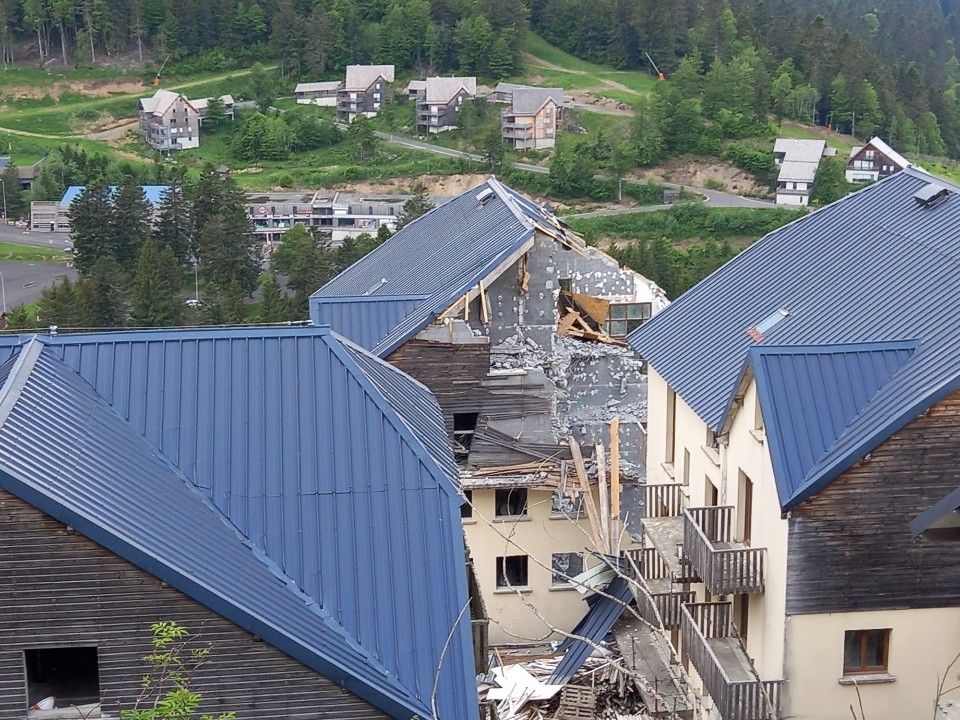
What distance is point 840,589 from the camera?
779 inches

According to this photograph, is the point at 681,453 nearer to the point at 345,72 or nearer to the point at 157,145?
the point at 157,145

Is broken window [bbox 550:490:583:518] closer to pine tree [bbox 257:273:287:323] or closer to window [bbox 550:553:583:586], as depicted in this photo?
window [bbox 550:553:583:586]

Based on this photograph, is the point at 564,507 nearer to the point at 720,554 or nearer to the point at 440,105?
the point at 720,554

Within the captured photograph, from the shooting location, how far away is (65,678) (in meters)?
13.7

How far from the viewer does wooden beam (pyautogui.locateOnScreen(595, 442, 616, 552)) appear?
3064 centimetres

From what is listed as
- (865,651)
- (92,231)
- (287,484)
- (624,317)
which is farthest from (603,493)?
(92,231)

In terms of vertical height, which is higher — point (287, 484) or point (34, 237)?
point (287, 484)

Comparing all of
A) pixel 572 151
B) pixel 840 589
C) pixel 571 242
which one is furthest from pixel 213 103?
pixel 840 589

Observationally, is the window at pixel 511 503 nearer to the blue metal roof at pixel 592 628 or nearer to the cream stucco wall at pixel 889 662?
the blue metal roof at pixel 592 628

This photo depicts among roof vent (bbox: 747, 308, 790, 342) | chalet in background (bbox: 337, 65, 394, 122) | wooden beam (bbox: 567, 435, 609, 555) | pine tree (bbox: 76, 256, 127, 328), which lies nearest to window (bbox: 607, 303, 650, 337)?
wooden beam (bbox: 567, 435, 609, 555)

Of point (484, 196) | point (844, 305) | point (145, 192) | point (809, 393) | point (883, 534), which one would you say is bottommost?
point (145, 192)

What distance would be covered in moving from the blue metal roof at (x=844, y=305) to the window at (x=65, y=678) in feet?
34.5

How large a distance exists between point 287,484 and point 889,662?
1045 cm

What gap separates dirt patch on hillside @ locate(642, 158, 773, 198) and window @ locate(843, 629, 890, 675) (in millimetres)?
101878
